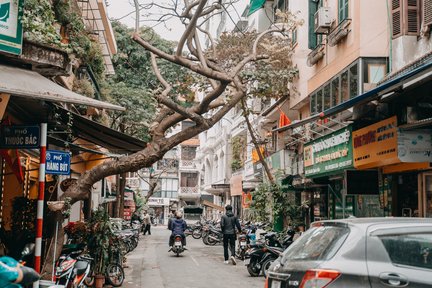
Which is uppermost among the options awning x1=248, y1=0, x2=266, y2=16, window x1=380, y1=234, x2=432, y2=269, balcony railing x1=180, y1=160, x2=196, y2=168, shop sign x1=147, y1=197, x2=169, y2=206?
awning x1=248, y1=0, x2=266, y2=16

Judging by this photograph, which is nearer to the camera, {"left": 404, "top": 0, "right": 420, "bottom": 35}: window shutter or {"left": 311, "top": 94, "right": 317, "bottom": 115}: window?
{"left": 404, "top": 0, "right": 420, "bottom": 35}: window shutter

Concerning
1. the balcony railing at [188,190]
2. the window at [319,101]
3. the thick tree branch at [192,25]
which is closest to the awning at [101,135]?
the thick tree branch at [192,25]

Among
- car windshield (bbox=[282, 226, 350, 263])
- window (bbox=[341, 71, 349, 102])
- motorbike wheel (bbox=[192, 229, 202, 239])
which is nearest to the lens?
car windshield (bbox=[282, 226, 350, 263])

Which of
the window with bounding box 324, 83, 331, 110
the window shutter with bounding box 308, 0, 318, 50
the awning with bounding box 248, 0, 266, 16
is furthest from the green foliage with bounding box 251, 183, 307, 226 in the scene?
the awning with bounding box 248, 0, 266, 16

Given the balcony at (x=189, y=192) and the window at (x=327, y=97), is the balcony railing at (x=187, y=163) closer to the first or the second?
the balcony at (x=189, y=192)

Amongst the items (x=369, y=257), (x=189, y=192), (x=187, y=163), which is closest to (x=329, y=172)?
(x=369, y=257)

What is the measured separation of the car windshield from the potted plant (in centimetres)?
608

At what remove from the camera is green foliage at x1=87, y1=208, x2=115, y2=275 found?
36.9ft

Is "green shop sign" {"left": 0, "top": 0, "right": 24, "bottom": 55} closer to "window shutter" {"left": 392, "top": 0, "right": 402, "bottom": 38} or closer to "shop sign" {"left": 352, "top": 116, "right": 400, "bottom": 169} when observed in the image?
"shop sign" {"left": 352, "top": 116, "right": 400, "bottom": 169}

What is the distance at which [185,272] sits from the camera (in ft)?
48.9

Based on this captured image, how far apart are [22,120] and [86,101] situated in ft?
14.1

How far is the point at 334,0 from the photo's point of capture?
16.1 metres

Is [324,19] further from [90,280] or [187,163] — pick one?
[187,163]

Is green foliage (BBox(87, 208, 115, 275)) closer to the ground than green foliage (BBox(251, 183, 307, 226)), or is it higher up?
closer to the ground
